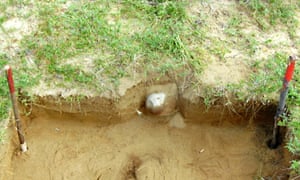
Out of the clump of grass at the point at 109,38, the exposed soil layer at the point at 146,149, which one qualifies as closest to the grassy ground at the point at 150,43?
the clump of grass at the point at 109,38

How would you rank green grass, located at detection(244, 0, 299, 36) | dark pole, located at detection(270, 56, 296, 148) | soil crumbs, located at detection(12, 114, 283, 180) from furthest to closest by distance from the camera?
green grass, located at detection(244, 0, 299, 36) < soil crumbs, located at detection(12, 114, 283, 180) < dark pole, located at detection(270, 56, 296, 148)

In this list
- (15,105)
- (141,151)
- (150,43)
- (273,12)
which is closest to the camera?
(15,105)

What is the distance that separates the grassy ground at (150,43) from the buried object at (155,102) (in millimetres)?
177

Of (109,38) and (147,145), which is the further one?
(109,38)

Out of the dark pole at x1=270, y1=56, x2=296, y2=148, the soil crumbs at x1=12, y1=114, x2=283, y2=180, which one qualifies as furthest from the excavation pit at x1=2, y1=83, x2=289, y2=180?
the dark pole at x1=270, y1=56, x2=296, y2=148

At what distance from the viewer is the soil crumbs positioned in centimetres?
368

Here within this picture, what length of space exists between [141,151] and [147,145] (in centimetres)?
7

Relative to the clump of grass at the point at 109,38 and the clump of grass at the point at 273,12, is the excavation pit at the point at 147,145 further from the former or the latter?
the clump of grass at the point at 273,12

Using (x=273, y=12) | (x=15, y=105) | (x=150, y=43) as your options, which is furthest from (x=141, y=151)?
(x=273, y=12)

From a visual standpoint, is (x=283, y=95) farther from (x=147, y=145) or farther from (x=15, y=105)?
(x=15, y=105)

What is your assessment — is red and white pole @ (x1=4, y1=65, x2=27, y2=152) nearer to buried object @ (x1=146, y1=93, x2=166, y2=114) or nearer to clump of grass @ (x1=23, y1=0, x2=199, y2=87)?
clump of grass @ (x1=23, y1=0, x2=199, y2=87)

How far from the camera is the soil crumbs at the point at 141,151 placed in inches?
145

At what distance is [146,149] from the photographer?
383cm

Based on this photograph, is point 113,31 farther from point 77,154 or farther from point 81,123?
point 77,154
